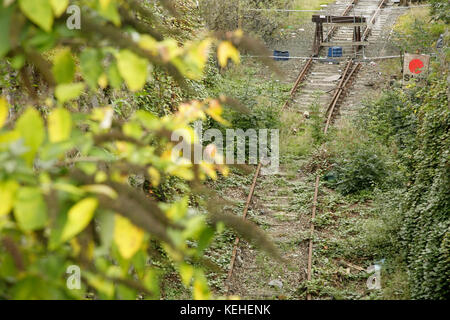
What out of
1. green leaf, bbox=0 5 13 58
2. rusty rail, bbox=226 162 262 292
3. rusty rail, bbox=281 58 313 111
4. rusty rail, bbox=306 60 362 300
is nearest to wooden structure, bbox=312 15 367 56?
rusty rail, bbox=281 58 313 111

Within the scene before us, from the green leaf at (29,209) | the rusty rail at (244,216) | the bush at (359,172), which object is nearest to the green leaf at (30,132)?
the green leaf at (29,209)

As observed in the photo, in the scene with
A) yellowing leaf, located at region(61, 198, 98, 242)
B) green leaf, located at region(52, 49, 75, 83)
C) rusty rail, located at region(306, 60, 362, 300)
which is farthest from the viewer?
rusty rail, located at region(306, 60, 362, 300)

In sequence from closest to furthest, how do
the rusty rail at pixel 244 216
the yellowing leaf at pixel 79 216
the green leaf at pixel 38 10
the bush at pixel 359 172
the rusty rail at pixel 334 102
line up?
the yellowing leaf at pixel 79 216, the green leaf at pixel 38 10, the rusty rail at pixel 244 216, the rusty rail at pixel 334 102, the bush at pixel 359 172

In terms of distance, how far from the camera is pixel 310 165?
13742 mm

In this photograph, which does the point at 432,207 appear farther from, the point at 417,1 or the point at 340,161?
the point at 417,1

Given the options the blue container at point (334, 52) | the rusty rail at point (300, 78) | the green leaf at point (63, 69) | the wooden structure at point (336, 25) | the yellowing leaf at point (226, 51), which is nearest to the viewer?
the green leaf at point (63, 69)

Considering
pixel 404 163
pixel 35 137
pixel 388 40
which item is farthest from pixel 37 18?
pixel 388 40

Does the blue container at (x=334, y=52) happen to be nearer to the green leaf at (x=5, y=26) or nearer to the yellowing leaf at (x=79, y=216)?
the green leaf at (x=5, y=26)

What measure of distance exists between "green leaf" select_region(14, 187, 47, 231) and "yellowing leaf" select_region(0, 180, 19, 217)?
2 cm

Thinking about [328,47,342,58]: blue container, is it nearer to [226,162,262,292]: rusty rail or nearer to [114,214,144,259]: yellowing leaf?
[226,162,262,292]: rusty rail

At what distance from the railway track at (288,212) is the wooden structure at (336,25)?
140 cm

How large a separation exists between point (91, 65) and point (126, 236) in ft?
2.63

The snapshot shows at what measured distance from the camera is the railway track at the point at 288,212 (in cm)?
906

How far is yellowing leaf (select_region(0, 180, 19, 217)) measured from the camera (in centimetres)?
193
